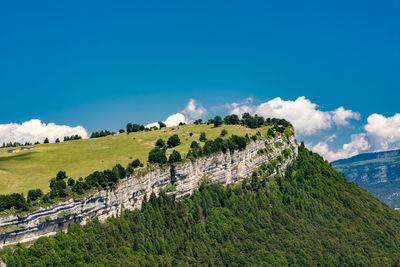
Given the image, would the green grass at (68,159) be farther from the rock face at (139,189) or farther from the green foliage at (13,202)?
the rock face at (139,189)

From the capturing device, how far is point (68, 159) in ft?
529

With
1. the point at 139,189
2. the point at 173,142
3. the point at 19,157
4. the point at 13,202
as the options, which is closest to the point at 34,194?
the point at 13,202

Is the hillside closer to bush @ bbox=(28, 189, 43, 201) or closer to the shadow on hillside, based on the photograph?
bush @ bbox=(28, 189, 43, 201)

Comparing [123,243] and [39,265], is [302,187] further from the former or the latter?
[39,265]

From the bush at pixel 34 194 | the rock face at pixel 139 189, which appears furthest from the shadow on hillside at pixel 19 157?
the rock face at pixel 139 189

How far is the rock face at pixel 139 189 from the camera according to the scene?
10312cm

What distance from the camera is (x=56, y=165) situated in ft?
492

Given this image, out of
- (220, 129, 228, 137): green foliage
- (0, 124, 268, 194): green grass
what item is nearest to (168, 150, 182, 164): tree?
(0, 124, 268, 194): green grass

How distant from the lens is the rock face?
103 m

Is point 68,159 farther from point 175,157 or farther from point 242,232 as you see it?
point 242,232

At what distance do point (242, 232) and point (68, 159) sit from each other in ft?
251

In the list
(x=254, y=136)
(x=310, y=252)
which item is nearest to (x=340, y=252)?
(x=310, y=252)

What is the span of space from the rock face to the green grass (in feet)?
35.6

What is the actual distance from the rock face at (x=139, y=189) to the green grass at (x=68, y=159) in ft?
35.6
